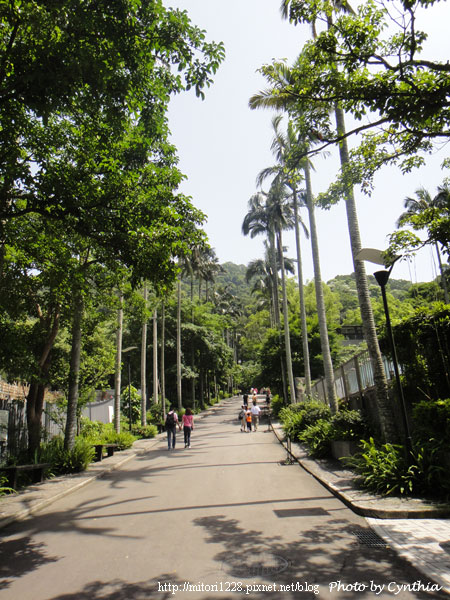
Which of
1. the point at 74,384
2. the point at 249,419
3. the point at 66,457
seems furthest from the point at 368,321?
the point at 249,419

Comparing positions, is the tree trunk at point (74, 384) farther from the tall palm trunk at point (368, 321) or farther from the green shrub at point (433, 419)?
the green shrub at point (433, 419)

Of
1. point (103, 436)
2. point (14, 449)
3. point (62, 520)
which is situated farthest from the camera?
point (103, 436)

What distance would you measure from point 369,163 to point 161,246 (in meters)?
4.47

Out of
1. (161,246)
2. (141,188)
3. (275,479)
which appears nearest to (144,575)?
(161,246)

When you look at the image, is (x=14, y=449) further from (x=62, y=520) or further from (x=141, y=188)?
(x=141, y=188)

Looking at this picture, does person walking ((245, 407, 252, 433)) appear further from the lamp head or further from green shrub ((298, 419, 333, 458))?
the lamp head

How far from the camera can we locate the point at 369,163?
7918 millimetres

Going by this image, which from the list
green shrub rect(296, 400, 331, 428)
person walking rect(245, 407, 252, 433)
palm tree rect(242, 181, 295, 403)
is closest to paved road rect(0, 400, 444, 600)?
green shrub rect(296, 400, 331, 428)

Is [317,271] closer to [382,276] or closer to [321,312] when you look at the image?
[321,312]

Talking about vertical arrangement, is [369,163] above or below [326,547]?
above

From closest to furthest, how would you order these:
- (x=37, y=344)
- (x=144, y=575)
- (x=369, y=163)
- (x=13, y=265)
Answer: (x=144, y=575) < (x=369, y=163) < (x=13, y=265) < (x=37, y=344)

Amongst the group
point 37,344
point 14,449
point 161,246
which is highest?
point 161,246

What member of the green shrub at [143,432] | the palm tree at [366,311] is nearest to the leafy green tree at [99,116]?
the palm tree at [366,311]

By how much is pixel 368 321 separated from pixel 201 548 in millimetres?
6862
